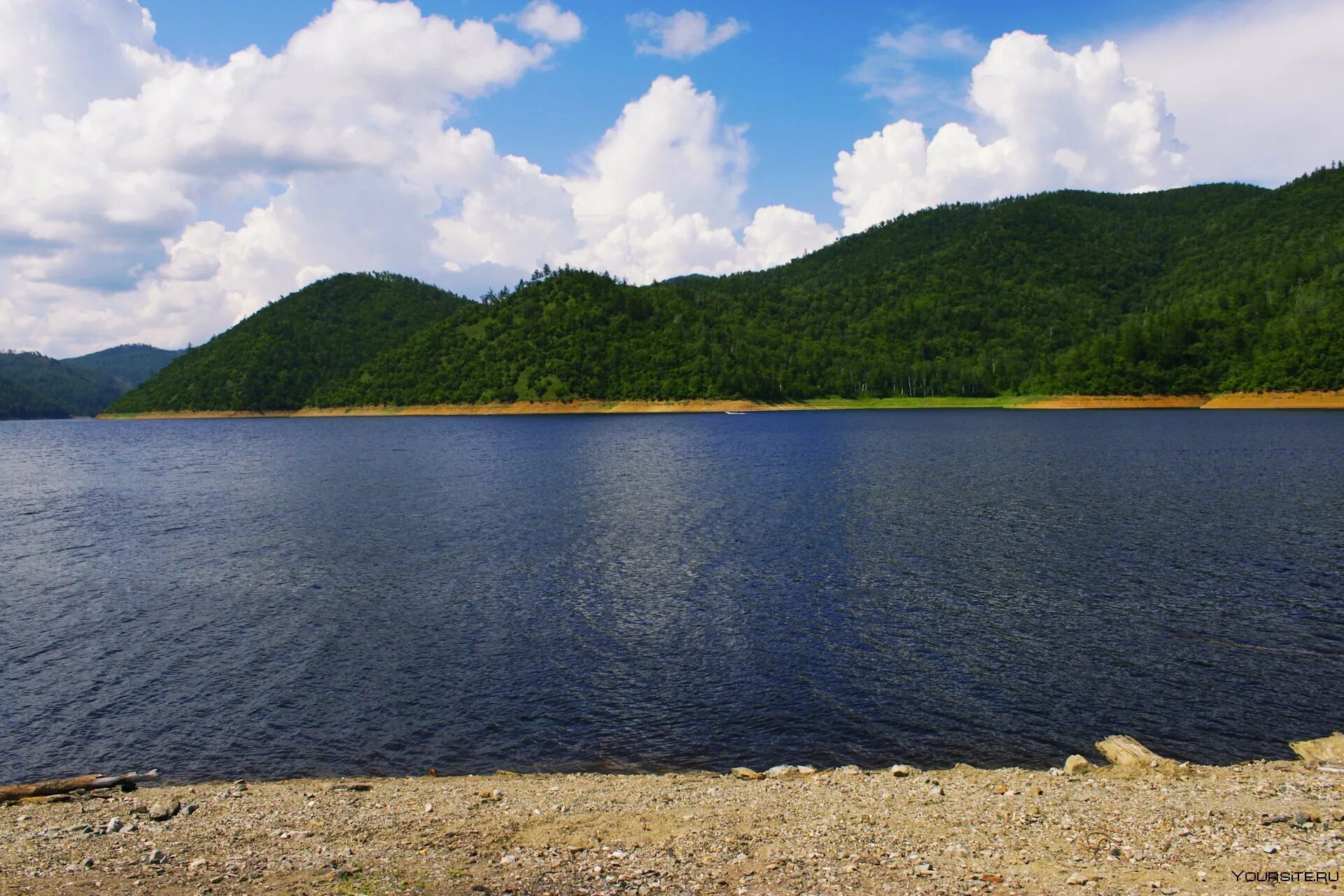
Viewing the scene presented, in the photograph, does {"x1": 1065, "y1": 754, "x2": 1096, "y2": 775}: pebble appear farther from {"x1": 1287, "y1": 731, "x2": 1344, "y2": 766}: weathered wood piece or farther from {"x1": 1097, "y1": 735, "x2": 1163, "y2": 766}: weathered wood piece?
{"x1": 1287, "y1": 731, "x2": 1344, "y2": 766}: weathered wood piece

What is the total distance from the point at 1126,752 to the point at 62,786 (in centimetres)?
2164

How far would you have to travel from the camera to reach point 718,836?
12.4 meters

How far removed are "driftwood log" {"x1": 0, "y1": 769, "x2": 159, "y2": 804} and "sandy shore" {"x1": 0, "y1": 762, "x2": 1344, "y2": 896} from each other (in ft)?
1.84

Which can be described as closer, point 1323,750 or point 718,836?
point 718,836

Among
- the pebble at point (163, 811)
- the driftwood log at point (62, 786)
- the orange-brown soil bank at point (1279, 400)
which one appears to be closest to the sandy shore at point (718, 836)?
the pebble at point (163, 811)

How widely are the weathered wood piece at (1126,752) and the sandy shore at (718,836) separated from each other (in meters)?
0.60

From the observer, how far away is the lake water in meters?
18.7

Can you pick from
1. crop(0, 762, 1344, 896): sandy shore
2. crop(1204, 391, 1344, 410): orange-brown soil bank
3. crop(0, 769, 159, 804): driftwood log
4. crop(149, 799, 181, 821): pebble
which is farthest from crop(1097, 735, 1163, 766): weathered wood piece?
crop(1204, 391, 1344, 410): orange-brown soil bank

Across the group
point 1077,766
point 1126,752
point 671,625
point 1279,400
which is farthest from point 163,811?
point 1279,400

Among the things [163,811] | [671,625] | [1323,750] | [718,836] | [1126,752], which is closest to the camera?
[718,836]

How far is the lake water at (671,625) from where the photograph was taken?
18.7m

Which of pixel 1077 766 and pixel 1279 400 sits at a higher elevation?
pixel 1279 400

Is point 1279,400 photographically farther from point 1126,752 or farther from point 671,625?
point 1126,752

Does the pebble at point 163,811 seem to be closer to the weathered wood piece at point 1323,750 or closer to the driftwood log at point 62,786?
the driftwood log at point 62,786
